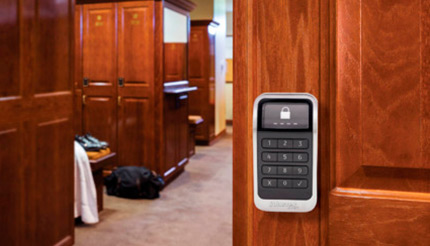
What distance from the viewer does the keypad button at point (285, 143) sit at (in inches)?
29.5

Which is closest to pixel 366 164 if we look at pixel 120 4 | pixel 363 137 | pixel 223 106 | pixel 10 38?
pixel 363 137

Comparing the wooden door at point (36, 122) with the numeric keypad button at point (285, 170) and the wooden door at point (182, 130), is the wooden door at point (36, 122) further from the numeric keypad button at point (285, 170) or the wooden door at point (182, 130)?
the wooden door at point (182, 130)

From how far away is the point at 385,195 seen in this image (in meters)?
0.76

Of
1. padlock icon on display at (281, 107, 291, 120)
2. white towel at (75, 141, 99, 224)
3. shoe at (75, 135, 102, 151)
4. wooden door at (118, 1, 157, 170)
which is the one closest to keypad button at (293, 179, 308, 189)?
padlock icon on display at (281, 107, 291, 120)

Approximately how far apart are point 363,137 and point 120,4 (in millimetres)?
4894

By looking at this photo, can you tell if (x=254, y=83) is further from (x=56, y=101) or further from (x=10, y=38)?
(x=56, y=101)

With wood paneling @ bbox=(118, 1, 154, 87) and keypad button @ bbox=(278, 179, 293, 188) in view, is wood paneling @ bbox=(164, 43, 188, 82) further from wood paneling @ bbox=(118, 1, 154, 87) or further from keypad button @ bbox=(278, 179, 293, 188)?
keypad button @ bbox=(278, 179, 293, 188)

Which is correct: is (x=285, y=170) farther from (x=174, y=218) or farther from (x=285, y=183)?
(x=174, y=218)

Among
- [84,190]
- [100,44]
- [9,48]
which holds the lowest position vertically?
[84,190]

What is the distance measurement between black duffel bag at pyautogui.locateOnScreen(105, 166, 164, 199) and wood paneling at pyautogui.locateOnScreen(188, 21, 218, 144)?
139 inches

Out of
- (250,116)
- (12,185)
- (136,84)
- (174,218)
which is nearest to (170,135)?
(136,84)

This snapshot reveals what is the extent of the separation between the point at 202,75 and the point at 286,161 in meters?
7.66

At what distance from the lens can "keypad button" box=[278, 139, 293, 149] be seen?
0.75 m

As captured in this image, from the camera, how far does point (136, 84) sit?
17.3 ft
